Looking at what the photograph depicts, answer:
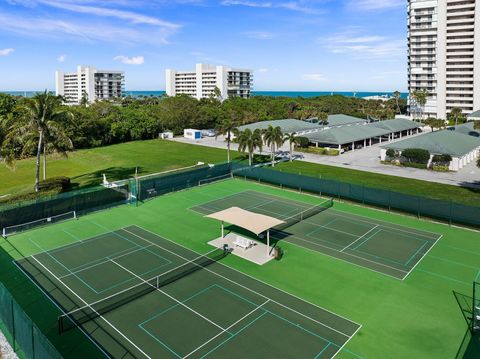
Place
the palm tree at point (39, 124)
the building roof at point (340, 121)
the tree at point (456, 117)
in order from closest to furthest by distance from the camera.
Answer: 1. the palm tree at point (39, 124)
2. the building roof at point (340, 121)
3. the tree at point (456, 117)

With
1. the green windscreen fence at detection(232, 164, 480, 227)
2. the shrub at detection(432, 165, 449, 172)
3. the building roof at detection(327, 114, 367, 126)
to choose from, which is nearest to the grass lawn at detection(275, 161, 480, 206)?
the green windscreen fence at detection(232, 164, 480, 227)

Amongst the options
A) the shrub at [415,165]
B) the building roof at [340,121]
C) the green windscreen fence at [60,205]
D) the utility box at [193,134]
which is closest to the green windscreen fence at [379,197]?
the green windscreen fence at [60,205]

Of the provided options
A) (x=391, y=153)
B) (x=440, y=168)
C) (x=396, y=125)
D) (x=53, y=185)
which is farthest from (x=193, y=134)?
(x=440, y=168)

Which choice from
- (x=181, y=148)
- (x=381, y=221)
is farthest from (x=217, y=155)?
(x=381, y=221)

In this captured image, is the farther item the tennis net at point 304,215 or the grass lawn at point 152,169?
the grass lawn at point 152,169

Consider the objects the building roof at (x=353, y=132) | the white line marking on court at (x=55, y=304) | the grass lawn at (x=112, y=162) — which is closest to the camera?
the white line marking on court at (x=55, y=304)

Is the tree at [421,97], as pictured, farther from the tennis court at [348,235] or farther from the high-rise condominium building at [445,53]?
the tennis court at [348,235]

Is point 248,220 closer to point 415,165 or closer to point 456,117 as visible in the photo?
point 415,165
